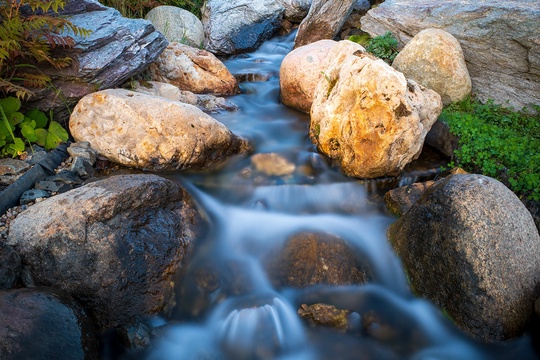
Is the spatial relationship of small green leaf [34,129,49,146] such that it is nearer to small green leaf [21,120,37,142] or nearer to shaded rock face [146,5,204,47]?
small green leaf [21,120,37,142]

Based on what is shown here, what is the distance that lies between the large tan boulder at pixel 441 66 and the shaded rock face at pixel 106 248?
14.6 feet

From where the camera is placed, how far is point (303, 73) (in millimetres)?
6465

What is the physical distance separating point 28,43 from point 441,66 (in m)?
5.48

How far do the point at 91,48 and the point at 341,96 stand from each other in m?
3.33

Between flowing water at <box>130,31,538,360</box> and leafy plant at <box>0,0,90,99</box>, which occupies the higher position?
leafy plant at <box>0,0,90,99</box>

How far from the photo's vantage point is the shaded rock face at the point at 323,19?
27.9 feet

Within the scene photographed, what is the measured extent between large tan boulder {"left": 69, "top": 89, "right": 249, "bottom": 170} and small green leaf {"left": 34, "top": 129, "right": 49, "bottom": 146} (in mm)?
329

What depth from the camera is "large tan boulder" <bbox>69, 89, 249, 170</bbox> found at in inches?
182

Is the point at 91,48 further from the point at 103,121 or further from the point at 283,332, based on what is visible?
the point at 283,332

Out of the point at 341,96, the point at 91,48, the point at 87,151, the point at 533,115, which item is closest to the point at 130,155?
the point at 87,151

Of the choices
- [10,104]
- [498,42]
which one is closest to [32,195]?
[10,104]

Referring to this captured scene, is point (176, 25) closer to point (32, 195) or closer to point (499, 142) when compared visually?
point (32, 195)

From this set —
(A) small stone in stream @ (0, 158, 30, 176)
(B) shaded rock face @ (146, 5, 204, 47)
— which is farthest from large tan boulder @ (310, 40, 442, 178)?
(B) shaded rock face @ (146, 5, 204, 47)

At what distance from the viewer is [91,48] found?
5.11 metres
